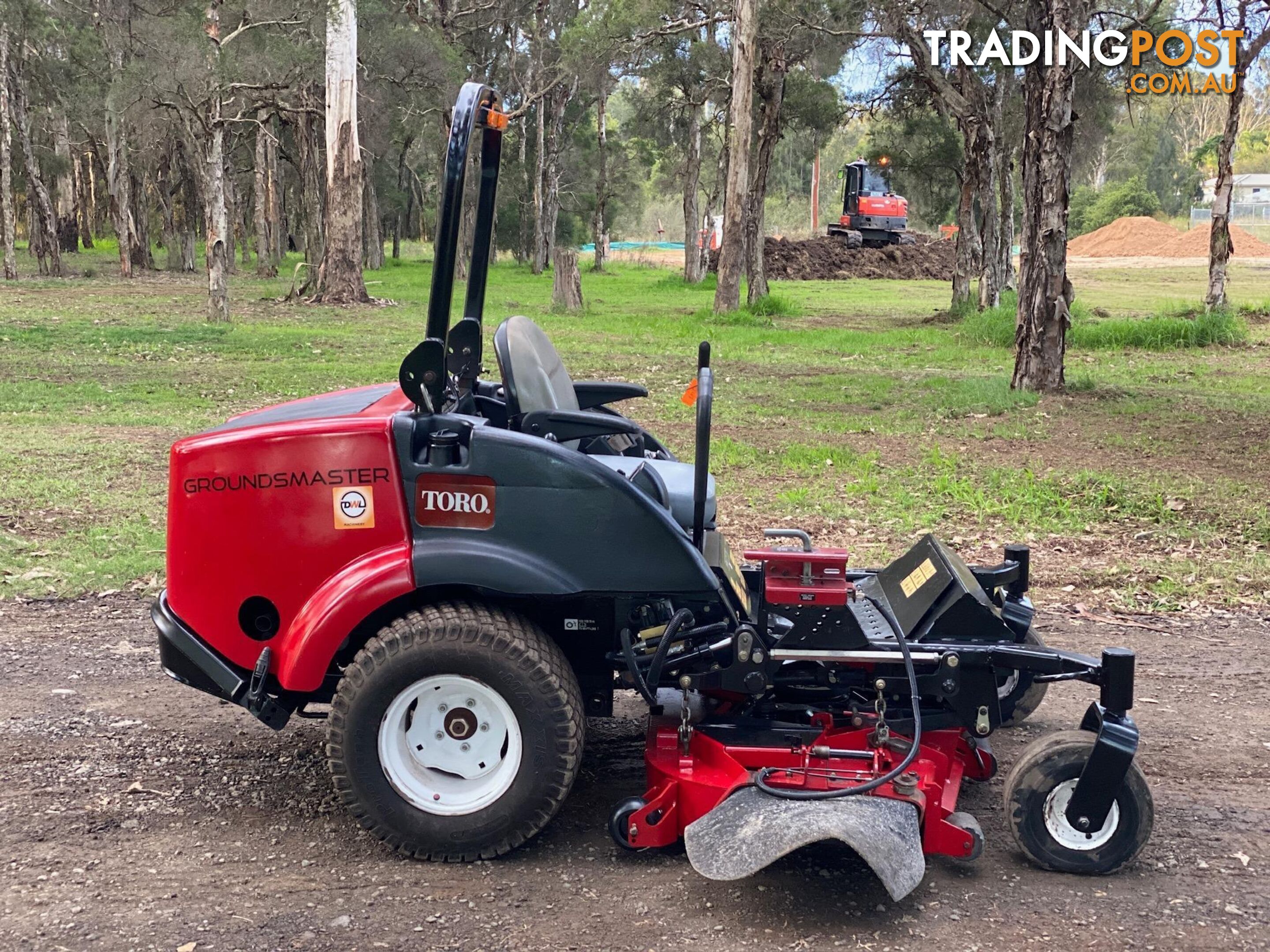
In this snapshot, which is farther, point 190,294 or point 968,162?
point 190,294

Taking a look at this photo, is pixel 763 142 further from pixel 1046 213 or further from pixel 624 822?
pixel 624 822

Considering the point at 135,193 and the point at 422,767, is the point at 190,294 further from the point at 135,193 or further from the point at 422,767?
the point at 422,767

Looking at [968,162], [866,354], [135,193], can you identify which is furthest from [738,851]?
[135,193]

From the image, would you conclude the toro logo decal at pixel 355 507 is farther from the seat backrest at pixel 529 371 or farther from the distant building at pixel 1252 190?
the distant building at pixel 1252 190

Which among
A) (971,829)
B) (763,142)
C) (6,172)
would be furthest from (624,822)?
(6,172)

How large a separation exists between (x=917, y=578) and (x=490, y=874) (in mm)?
1720

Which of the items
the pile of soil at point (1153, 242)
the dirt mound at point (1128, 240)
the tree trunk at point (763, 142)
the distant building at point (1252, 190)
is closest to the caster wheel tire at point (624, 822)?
the tree trunk at point (763, 142)

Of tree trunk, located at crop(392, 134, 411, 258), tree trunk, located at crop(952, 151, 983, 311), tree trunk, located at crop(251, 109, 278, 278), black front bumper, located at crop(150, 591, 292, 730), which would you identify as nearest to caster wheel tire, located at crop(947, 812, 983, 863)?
black front bumper, located at crop(150, 591, 292, 730)

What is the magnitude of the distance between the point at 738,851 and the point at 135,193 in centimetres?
4655

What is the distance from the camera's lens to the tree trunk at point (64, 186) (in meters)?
43.1

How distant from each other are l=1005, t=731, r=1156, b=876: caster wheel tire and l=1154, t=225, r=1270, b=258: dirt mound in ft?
180

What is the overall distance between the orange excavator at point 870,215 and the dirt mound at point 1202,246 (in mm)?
13753

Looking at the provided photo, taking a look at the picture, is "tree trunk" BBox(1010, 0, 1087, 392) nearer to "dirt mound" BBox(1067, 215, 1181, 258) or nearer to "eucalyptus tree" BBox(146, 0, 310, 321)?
"eucalyptus tree" BBox(146, 0, 310, 321)

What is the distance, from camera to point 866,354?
17812 millimetres
